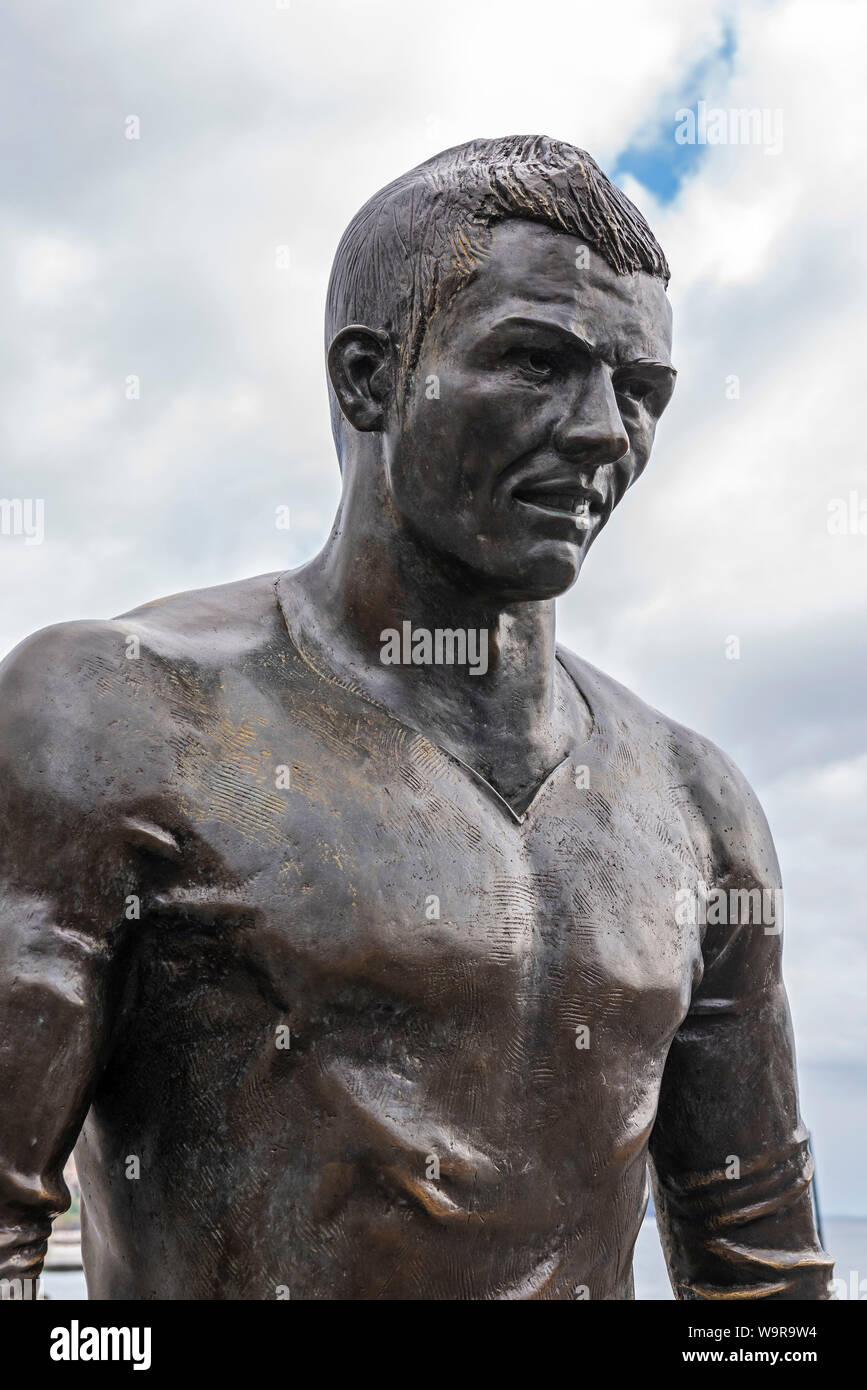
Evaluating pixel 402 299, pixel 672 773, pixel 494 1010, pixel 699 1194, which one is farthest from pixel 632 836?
pixel 402 299

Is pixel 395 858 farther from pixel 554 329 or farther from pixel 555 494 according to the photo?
pixel 554 329

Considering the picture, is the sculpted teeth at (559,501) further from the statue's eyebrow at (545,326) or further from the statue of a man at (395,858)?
Result: the statue's eyebrow at (545,326)

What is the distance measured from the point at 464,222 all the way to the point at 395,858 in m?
1.48

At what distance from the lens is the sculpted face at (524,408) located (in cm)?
371

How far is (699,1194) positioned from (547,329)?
91.7 inches

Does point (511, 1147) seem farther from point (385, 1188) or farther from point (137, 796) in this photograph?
point (137, 796)

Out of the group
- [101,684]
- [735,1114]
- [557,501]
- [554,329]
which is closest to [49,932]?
[101,684]

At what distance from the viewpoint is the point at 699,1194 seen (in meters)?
4.44

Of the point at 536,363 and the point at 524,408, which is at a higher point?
the point at 536,363

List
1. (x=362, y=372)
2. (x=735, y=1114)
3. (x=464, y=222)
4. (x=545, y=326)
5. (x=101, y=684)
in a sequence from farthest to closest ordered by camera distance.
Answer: (x=735, y=1114) < (x=362, y=372) < (x=464, y=222) < (x=545, y=326) < (x=101, y=684)

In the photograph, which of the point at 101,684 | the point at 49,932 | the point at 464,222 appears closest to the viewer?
the point at 49,932

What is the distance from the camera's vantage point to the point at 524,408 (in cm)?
371

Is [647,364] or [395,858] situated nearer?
[395,858]

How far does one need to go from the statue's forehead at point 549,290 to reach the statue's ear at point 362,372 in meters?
0.22
